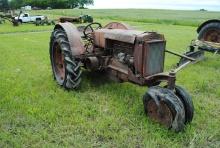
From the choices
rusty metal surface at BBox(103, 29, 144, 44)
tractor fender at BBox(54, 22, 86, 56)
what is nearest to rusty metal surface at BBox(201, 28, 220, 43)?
rusty metal surface at BBox(103, 29, 144, 44)

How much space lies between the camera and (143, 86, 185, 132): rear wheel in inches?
164

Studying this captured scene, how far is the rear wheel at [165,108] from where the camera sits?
13.7ft

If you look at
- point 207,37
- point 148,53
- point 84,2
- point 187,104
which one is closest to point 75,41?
point 148,53

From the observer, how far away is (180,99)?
4.48 m

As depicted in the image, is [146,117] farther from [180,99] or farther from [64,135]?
[64,135]

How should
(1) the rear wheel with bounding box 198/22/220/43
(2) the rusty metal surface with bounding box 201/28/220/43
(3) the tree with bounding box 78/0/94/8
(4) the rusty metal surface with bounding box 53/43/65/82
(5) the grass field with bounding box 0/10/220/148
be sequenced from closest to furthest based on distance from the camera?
(5) the grass field with bounding box 0/10/220/148, (4) the rusty metal surface with bounding box 53/43/65/82, (1) the rear wheel with bounding box 198/22/220/43, (2) the rusty metal surface with bounding box 201/28/220/43, (3) the tree with bounding box 78/0/94/8

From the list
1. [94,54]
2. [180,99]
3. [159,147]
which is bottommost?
[159,147]

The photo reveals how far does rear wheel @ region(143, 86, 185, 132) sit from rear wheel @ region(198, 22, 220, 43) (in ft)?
18.4

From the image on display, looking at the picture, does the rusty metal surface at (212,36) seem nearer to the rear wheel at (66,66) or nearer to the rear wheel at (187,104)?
the rear wheel at (66,66)

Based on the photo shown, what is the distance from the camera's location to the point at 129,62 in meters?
5.25

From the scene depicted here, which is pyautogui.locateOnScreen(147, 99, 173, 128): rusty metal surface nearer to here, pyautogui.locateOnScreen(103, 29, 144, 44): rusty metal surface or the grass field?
the grass field

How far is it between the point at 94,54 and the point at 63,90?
85 cm

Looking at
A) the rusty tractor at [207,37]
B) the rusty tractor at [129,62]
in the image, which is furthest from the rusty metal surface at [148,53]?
the rusty tractor at [207,37]

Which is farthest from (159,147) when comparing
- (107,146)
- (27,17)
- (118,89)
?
(27,17)
